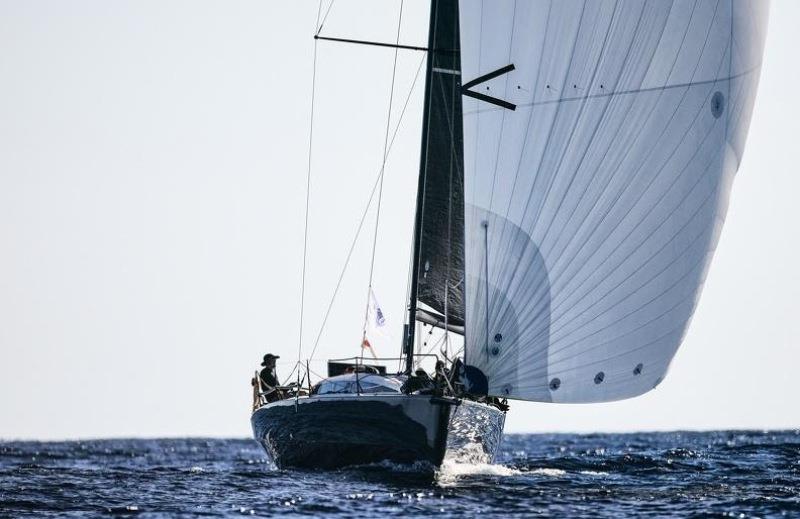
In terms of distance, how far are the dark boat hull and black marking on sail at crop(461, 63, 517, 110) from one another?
5584 millimetres

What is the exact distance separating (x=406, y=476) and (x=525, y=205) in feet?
19.2

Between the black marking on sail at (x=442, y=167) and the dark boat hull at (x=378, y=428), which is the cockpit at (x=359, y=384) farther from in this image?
the black marking on sail at (x=442, y=167)

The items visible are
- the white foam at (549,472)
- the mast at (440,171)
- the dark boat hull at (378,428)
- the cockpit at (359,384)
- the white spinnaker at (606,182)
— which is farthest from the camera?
the white foam at (549,472)

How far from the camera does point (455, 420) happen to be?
25.5 metres

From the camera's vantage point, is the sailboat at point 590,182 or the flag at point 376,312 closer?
the sailboat at point 590,182

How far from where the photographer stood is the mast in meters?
29.0

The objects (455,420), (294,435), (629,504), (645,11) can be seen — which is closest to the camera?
(629,504)

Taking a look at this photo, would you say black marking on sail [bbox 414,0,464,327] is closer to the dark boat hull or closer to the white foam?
the dark boat hull

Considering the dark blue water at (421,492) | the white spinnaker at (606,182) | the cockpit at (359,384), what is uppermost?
the white spinnaker at (606,182)

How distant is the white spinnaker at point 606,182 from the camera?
77.2 feet

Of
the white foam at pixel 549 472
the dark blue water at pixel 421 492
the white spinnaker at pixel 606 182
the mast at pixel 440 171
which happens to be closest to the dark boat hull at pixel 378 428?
the dark blue water at pixel 421 492

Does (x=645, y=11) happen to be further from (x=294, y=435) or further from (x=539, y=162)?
(x=294, y=435)

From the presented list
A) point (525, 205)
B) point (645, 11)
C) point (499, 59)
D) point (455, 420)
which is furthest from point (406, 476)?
point (645, 11)

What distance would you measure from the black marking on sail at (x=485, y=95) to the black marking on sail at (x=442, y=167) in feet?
13.5
